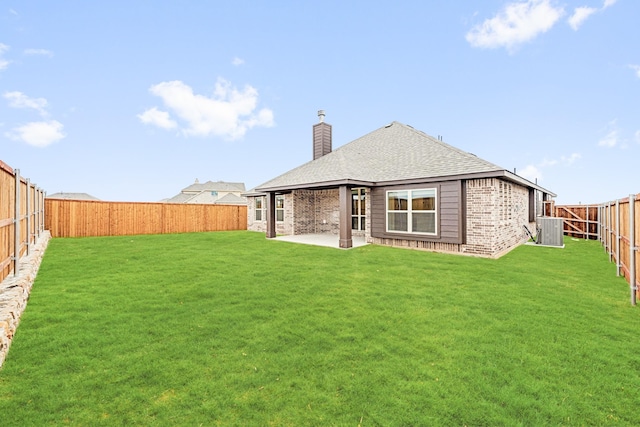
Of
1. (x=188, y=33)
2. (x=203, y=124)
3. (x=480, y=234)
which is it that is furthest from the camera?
(x=203, y=124)

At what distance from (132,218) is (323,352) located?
60.8 feet

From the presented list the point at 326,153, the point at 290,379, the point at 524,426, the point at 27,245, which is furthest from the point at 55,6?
the point at 524,426

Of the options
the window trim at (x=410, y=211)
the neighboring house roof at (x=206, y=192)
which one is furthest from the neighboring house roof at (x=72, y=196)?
the window trim at (x=410, y=211)

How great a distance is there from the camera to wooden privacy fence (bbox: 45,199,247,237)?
15359 millimetres

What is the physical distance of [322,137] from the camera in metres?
18.4

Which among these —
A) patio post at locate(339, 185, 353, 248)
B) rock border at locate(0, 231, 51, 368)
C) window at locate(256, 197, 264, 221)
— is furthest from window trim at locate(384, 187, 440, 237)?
window at locate(256, 197, 264, 221)

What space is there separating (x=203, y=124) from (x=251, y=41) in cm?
2828

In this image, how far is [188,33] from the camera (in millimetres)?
18391

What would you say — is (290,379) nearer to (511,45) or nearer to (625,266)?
(625,266)

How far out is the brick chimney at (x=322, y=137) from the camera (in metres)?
18.4

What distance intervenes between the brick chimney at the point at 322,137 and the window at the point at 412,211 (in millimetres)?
7856

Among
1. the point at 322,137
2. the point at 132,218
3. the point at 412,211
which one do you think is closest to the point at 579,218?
the point at 412,211

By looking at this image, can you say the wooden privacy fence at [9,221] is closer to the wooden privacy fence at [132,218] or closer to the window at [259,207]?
the wooden privacy fence at [132,218]

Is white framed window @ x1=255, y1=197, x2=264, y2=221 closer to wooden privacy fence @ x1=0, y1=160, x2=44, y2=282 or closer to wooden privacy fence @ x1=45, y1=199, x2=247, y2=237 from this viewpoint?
wooden privacy fence @ x1=45, y1=199, x2=247, y2=237
